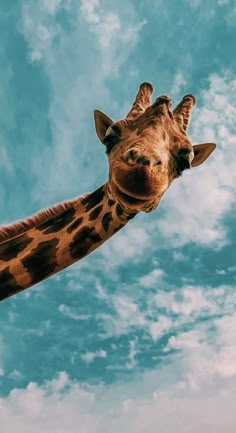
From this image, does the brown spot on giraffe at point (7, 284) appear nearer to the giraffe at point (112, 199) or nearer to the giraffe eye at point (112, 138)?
the giraffe at point (112, 199)

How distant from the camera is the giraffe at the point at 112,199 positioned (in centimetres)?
551

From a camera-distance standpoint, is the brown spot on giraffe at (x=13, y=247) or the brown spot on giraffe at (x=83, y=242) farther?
the brown spot on giraffe at (x=13, y=247)

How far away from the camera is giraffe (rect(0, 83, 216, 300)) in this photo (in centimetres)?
551

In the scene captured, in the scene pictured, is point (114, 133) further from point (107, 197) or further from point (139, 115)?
point (107, 197)

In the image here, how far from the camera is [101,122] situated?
7.68 m

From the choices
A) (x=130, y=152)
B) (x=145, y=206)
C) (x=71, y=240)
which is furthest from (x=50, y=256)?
(x=130, y=152)

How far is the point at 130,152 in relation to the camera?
5449mm

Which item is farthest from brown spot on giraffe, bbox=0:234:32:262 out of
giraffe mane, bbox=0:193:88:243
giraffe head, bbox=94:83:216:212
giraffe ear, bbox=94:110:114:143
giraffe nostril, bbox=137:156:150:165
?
giraffe nostril, bbox=137:156:150:165

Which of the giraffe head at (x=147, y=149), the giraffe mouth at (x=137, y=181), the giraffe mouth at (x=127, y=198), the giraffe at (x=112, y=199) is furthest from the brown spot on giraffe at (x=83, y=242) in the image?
the giraffe mouth at (x=137, y=181)

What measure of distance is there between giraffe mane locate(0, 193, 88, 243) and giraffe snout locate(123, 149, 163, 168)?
237 cm

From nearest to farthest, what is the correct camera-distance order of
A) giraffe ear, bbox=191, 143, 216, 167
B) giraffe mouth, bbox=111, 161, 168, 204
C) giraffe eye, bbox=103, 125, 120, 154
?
1. giraffe mouth, bbox=111, 161, 168, 204
2. giraffe eye, bbox=103, 125, 120, 154
3. giraffe ear, bbox=191, 143, 216, 167

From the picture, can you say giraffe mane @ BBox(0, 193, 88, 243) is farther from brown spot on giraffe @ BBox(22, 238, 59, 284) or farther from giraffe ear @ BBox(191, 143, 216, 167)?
giraffe ear @ BBox(191, 143, 216, 167)

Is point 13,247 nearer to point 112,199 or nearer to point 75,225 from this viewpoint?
point 75,225

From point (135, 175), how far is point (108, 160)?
1311mm
